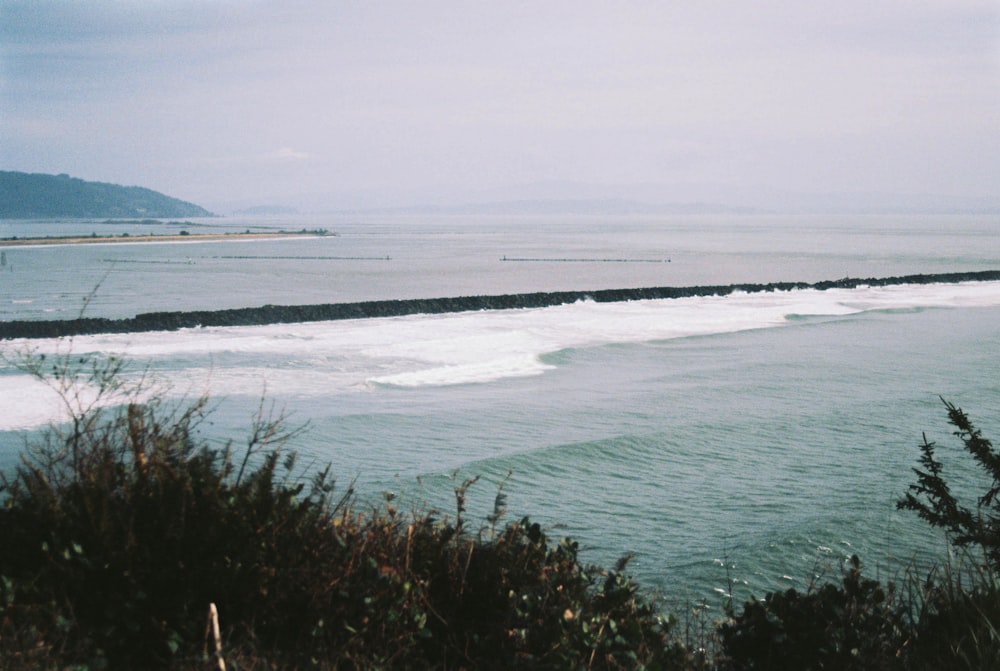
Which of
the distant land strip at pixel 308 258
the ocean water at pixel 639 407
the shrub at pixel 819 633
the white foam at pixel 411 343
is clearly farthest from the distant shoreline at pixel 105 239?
the shrub at pixel 819 633

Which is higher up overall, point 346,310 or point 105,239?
point 105,239

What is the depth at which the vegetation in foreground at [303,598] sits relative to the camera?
3.19 metres

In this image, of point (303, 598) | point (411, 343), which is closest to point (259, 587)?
point (303, 598)

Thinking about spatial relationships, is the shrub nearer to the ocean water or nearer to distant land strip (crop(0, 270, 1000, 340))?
the ocean water

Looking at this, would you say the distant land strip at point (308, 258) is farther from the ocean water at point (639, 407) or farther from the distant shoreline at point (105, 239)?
the ocean water at point (639, 407)

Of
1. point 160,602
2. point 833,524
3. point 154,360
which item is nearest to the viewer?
point 160,602

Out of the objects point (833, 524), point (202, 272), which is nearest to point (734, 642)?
point (833, 524)

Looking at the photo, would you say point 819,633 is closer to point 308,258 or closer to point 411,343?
point 411,343

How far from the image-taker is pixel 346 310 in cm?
2833

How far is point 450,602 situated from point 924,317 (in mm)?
27109

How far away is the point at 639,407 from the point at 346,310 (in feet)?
53.9

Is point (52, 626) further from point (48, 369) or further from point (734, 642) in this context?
point (48, 369)

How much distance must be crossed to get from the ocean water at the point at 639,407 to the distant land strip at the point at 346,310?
1161 mm

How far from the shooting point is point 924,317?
27.5 m
